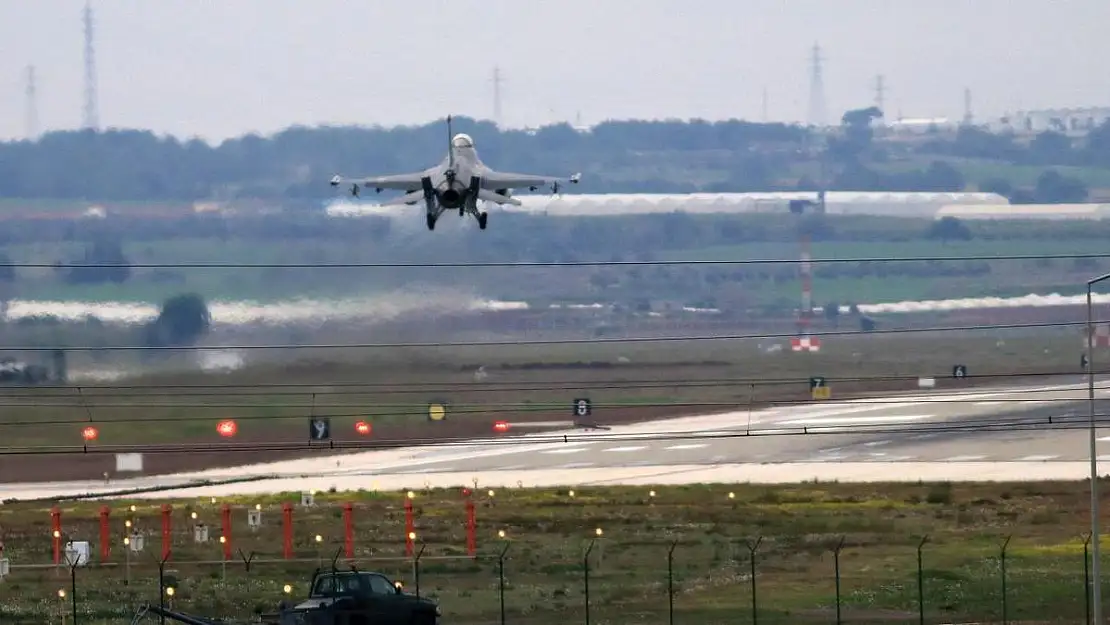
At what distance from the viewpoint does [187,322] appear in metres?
94.0

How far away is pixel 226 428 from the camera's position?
88438mm

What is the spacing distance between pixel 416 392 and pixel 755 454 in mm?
16341

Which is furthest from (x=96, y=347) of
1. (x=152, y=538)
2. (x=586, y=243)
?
(x=586, y=243)

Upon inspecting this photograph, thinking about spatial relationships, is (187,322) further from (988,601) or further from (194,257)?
(988,601)

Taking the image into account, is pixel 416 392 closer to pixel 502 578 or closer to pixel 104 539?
pixel 104 539

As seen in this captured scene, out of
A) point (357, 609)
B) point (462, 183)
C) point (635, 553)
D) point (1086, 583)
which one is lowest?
point (635, 553)

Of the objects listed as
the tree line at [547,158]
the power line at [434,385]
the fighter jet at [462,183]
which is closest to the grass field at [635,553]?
the power line at [434,385]

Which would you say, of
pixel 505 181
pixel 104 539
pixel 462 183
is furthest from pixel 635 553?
pixel 104 539

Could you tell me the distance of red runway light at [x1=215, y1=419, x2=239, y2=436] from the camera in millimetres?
88375

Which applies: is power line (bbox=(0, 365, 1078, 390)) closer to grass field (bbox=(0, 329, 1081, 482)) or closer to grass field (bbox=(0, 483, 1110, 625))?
grass field (bbox=(0, 329, 1081, 482))

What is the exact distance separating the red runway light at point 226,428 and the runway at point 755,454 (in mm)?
1846

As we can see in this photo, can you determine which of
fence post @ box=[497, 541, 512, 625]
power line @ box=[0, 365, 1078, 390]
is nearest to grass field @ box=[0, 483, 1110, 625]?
fence post @ box=[497, 541, 512, 625]

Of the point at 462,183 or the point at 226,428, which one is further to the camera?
the point at 226,428

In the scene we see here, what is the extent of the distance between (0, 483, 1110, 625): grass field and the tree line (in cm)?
3848
